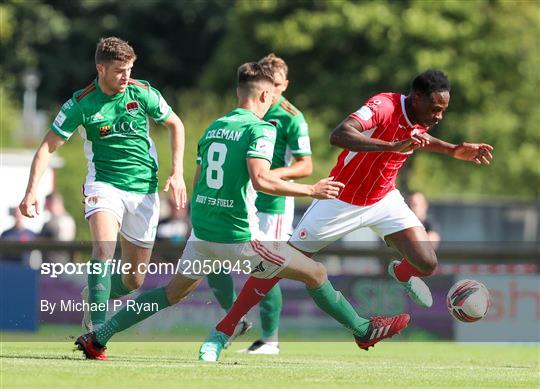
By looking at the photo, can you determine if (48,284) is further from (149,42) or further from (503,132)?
(149,42)

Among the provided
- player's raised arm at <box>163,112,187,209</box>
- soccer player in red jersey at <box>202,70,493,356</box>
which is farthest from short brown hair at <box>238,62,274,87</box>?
player's raised arm at <box>163,112,187,209</box>

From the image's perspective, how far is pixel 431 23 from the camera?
39.1 metres

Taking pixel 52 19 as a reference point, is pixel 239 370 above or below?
below

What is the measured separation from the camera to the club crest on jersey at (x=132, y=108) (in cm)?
1157

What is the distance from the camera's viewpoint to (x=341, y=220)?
12086 mm

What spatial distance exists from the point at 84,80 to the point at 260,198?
127ft

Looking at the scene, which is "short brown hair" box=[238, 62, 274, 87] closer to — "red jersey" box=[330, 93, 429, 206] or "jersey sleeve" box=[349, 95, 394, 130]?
"jersey sleeve" box=[349, 95, 394, 130]

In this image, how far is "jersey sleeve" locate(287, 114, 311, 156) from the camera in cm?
1325

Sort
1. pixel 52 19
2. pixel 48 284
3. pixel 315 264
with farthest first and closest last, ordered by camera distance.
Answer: pixel 52 19 → pixel 48 284 → pixel 315 264

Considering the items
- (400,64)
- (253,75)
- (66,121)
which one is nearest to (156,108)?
(66,121)

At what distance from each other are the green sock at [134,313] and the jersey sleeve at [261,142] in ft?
4.69

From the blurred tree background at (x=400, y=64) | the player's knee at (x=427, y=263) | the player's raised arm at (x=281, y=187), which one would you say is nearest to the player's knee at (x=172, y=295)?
the player's raised arm at (x=281, y=187)

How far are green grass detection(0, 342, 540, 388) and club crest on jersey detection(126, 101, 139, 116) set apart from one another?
6.81 ft

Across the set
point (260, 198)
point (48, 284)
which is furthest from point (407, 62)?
point (260, 198)
